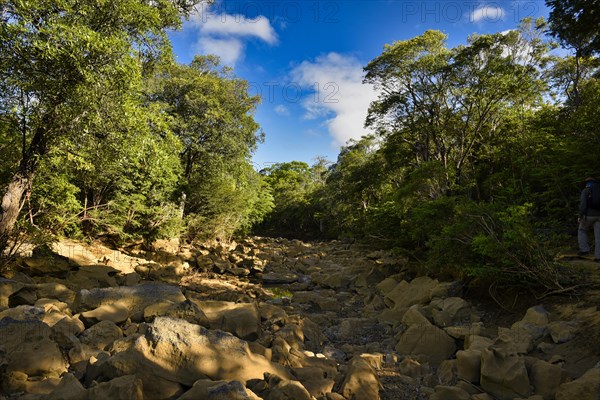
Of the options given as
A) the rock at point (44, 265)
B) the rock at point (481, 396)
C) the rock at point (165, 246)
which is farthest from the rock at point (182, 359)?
the rock at point (165, 246)

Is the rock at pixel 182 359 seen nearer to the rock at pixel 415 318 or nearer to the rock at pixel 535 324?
the rock at pixel 415 318

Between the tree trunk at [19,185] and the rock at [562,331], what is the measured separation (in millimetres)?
11286

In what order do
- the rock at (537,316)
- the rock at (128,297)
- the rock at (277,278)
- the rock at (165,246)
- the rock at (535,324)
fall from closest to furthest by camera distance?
the rock at (535,324)
the rock at (537,316)
the rock at (128,297)
the rock at (277,278)
the rock at (165,246)

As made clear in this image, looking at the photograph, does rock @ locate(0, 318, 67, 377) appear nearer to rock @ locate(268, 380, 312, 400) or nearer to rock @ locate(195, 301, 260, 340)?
rock @ locate(195, 301, 260, 340)

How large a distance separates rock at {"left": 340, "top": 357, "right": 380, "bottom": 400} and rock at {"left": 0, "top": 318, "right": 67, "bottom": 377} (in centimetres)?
336

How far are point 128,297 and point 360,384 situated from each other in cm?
453

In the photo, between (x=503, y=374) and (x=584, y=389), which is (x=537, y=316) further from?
(x=584, y=389)

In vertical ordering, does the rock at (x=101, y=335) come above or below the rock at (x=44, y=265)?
below

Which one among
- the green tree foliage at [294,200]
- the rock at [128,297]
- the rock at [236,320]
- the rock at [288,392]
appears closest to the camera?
the rock at [288,392]

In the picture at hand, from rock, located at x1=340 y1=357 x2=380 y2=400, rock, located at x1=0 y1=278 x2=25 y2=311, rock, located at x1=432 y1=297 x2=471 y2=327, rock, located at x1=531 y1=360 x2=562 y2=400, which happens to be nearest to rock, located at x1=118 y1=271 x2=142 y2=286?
rock, located at x1=0 y1=278 x2=25 y2=311

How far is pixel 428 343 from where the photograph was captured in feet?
18.3

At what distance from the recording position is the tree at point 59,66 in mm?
7152

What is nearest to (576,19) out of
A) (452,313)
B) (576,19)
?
(576,19)

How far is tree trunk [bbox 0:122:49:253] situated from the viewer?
8.05m
